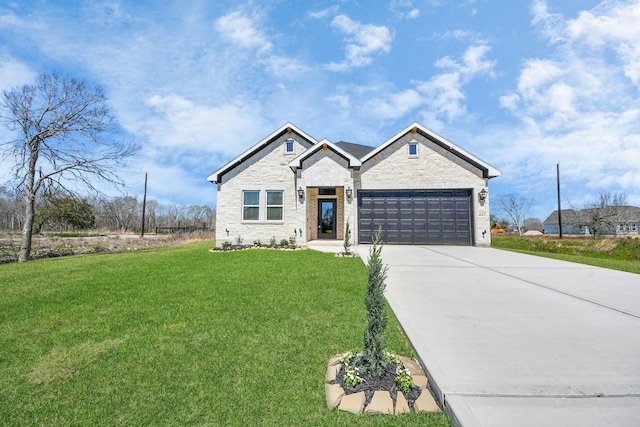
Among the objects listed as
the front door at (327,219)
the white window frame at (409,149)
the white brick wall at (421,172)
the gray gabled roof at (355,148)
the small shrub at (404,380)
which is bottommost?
the small shrub at (404,380)

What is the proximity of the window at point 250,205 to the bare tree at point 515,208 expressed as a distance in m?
49.2

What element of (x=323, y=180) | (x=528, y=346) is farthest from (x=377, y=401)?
(x=323, y=180)

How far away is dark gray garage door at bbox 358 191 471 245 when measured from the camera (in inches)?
555

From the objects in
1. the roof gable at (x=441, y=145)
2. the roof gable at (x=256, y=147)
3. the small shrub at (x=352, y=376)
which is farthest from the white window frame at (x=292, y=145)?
the small shrub at (x=352, y=376)

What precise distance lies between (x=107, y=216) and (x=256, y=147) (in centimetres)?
4371

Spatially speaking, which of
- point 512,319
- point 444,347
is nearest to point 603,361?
point 512,319

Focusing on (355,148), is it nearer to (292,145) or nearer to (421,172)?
(292,145)

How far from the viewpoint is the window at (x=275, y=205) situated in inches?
589

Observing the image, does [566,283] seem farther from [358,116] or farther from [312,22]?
[358,116]

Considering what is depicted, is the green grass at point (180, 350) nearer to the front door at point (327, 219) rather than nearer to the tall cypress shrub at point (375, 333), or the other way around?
the tall cypress shrub at point (375, 333)

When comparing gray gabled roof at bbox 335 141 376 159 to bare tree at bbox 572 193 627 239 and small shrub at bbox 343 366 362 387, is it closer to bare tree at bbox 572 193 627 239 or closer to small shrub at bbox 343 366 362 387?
small shrub at bbox 343 366 362 387

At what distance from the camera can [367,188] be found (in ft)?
47.1

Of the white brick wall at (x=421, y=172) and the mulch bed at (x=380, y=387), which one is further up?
the white brick wall at (x=421, y=172)

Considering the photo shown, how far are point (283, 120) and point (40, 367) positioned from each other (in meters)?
14.5
